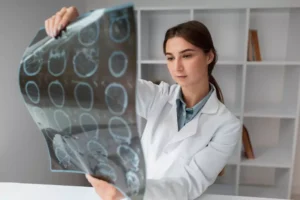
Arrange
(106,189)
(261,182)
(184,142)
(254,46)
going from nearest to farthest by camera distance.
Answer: (106,189)
(184,142)
(254,46)
(261,182)

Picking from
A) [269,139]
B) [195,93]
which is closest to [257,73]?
[269,139]

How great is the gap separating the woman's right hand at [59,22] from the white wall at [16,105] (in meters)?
0.79

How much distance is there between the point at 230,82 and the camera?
79.2 inches

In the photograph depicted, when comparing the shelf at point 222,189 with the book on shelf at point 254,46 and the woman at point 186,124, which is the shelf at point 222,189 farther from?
the woman at point 186,124

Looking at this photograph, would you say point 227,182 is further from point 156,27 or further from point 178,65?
point 178,65

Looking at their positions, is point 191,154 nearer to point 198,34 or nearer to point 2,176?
point 198,34

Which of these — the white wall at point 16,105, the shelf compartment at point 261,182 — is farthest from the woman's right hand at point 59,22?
the shelf compartment at point 261,182

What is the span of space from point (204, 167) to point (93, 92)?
453 mm

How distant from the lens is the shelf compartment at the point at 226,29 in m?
1.88

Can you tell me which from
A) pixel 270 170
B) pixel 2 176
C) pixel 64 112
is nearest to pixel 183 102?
pixel 64 112

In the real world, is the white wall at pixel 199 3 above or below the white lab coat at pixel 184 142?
above

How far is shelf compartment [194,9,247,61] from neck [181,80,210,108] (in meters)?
1.10

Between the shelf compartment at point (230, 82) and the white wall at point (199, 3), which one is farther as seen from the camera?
the shelf compartment at point (230, 82)

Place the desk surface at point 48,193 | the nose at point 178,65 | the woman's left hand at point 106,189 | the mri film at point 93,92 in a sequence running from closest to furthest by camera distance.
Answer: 1. the mri film at point 93,92
2. the woman's left hand at point 106,189
3. the nose at point 178,65
4. the desk surface at point 48,193
